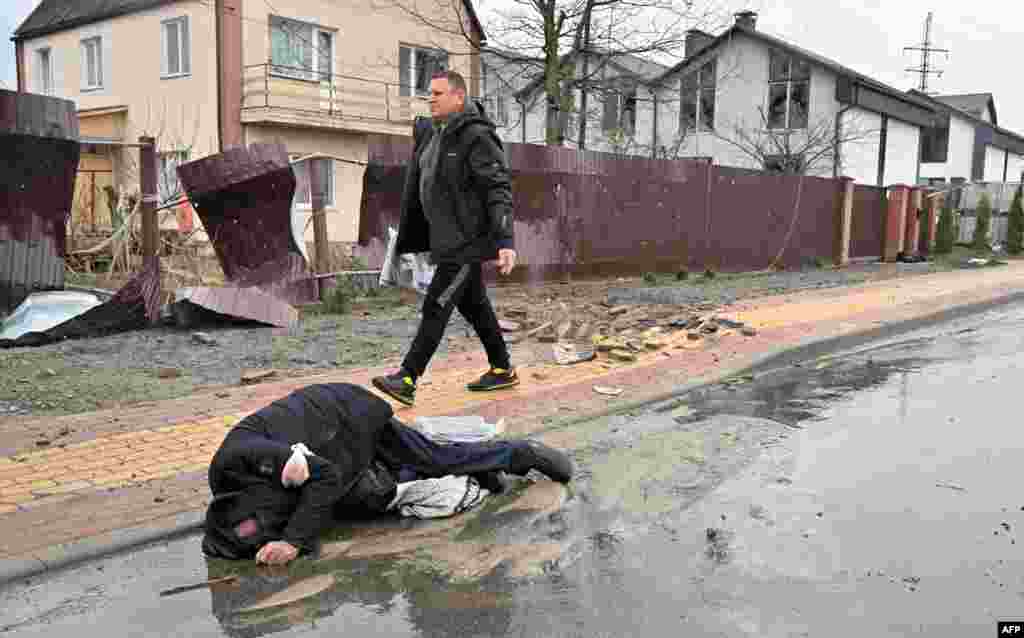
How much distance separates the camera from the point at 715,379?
7082 mm

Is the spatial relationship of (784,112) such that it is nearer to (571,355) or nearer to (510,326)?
(510,326)

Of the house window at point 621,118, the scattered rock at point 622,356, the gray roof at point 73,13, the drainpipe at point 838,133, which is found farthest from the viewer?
the drainpipe at point 838,133

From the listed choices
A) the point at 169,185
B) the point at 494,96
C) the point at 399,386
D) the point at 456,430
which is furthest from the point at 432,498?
the point at 494,96

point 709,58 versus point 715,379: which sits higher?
point 709,58

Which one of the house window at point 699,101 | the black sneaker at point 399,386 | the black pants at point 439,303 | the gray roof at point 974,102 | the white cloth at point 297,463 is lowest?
the black sneaker at point 399,386

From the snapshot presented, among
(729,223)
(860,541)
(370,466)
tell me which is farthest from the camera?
(729,223)

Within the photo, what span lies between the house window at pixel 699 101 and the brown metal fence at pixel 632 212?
1877 centimetres

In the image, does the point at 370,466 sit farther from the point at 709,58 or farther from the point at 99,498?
the point at 709,58

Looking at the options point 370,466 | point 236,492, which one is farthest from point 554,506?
point 236,492

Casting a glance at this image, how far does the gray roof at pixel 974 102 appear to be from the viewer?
190ft

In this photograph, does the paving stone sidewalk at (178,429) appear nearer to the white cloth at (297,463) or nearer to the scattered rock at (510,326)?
the white cloth at (297,463)

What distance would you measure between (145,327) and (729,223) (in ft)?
37.3

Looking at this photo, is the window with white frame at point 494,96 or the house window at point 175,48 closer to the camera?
the house window at point 175,48

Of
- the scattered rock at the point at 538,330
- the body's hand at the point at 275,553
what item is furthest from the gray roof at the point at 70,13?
the body's hand at the point at 275,553
